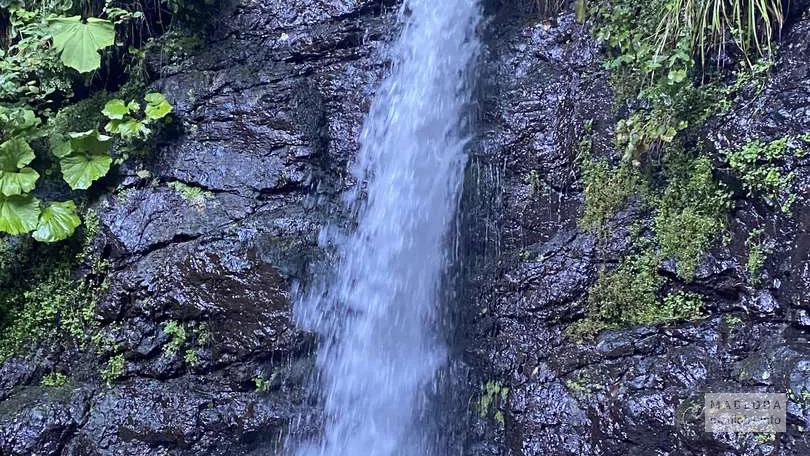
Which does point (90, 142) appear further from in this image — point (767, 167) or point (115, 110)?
point (767, 167)

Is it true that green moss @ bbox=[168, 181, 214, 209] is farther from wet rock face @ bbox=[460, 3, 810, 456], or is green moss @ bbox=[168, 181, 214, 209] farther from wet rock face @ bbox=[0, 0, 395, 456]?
wet rock face @ bbox=[460, 3, 810, 456]

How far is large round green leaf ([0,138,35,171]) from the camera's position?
4.77m

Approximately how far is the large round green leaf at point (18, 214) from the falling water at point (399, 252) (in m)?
2.06

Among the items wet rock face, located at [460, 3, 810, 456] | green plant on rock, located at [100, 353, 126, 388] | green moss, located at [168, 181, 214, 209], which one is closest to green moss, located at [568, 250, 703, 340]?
wet rock face, located at [460, 3, 810, 456]

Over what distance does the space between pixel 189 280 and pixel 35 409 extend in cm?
126

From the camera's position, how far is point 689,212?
4.02m

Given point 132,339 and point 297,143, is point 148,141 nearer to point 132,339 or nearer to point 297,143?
point 297,143

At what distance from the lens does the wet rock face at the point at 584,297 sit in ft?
11.3

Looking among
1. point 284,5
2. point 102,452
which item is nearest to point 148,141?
point 284,5

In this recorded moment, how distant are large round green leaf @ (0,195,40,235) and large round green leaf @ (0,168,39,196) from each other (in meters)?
0.05

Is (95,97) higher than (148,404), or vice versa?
(95,97)

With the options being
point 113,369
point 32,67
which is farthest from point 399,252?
point 32,67

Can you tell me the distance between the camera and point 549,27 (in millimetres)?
5266

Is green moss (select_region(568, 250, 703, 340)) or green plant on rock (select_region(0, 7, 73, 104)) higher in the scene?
green plant on rock (select_region(0, 7, 73, 104))
